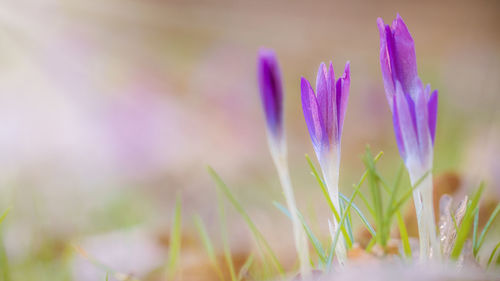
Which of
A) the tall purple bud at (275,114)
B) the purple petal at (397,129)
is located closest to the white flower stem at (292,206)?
the tall purple bud at (275,114)

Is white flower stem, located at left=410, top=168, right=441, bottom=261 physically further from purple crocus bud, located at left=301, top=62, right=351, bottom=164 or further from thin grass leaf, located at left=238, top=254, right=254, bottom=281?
thin grass leaf, located at left=238, top=254, right=254, bottom=281

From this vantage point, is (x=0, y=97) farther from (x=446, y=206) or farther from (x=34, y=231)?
(x=446, y=206)

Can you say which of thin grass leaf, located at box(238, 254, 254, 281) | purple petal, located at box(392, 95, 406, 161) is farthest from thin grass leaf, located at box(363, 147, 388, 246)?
thin grass leaf, located at box(238, 254, 254, 281)

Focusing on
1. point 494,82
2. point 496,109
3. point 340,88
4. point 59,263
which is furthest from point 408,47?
point 494,82

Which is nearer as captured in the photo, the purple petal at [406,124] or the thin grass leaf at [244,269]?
the purple petal at [406,124]

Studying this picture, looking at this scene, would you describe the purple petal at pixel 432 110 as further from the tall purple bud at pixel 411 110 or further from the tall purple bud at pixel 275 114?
the tall purple bud at pixel 275 114

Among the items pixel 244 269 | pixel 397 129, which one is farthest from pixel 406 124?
pixel 244 269

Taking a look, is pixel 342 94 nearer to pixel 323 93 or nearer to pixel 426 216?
pixel 323 93
